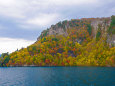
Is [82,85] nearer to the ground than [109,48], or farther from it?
nearer to the ground

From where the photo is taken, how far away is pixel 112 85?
50.7 meters

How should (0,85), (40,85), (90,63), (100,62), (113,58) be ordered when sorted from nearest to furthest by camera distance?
(40,85), (0,85), (113,58), (100,62), (90,63)

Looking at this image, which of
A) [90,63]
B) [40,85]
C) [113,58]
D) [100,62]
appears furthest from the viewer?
[90,63]

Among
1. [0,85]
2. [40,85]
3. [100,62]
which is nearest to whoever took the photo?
[40,85]

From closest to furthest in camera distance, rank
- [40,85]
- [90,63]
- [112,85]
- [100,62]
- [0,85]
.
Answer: [112,85]
[40,85]
[0,85]
[100,62]
[90,63]

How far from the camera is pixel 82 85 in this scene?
51.6m

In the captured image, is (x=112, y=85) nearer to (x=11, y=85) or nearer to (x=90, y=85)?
(x=90, y=85)

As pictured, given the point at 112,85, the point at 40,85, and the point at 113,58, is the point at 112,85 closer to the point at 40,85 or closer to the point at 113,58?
the point at 40,85

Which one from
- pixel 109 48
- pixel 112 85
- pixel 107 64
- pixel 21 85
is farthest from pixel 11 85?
pixel 109 48

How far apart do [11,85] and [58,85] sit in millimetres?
21778

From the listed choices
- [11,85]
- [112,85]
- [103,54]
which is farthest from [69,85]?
[103,54]

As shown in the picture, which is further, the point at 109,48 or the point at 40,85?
A: the point at 109,48

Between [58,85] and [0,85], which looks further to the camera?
[0,85]

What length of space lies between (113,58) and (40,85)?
14274cm
